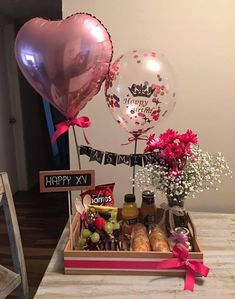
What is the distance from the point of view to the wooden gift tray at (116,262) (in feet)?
3.32

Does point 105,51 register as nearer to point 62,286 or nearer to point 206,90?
point 206,90

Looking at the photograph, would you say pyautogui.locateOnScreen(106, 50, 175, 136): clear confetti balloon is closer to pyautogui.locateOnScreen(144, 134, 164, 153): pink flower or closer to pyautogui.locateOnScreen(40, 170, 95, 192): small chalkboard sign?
pyautogui.locateOnScreen(144, 134, 164, 153): pink flower

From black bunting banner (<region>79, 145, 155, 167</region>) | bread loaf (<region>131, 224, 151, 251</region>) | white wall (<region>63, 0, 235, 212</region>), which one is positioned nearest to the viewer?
bread loaf (<region>131, 224, 151, 251</region>)

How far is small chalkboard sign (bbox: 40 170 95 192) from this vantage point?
102 centimetres

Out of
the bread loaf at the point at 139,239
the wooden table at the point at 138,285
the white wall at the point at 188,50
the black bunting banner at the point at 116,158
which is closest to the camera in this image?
the wooden table at the point at 138,285

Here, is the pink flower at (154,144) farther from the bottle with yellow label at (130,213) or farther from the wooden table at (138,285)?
the wooden table at (138,285)

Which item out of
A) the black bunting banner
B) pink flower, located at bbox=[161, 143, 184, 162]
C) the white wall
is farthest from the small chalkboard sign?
the white wall

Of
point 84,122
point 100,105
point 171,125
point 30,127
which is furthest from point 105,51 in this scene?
point 30,127

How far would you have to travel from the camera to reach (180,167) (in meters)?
1.10

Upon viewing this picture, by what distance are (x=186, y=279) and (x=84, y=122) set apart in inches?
25.4

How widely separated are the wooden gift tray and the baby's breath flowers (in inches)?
8.8

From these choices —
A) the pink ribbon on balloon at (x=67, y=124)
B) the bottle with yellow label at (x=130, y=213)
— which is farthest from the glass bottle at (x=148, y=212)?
the pink ribbon on balloon at (x=67, y=124)

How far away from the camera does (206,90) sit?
4.93ft

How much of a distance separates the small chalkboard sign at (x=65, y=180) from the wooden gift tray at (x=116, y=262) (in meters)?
0.22
